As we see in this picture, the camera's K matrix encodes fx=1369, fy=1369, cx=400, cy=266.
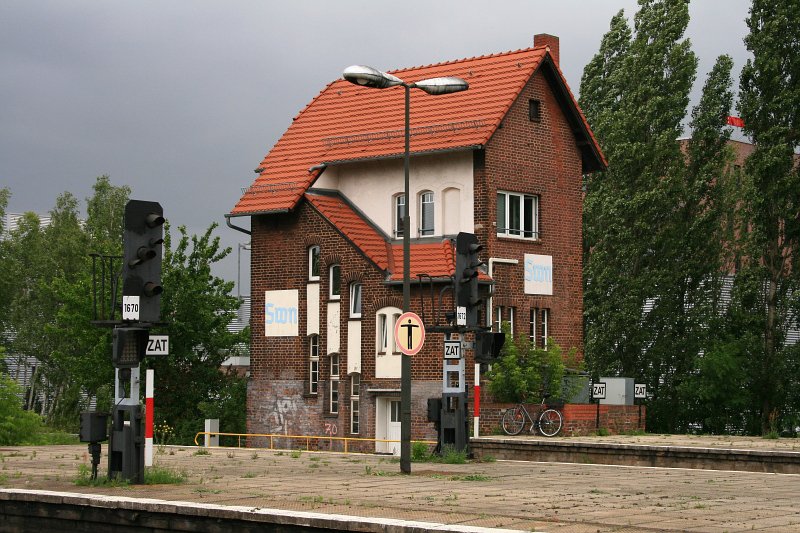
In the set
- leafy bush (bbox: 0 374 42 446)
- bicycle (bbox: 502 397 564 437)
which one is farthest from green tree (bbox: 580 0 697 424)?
leafy bush (bbox: 0 374 42 446)

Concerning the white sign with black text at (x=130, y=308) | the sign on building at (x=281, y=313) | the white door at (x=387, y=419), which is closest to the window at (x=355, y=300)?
the sign on building at (x=281, y=313)

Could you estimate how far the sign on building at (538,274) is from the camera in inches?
1572

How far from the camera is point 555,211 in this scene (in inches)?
1615

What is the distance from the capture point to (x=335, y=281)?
41.4m

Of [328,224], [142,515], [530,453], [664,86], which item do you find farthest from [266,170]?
[142,515]

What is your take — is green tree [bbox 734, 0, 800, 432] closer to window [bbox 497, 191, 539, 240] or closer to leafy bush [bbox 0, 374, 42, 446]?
window [bbox 497, 191, 539, 240]

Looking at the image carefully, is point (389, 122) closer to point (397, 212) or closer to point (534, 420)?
point (397, 212)

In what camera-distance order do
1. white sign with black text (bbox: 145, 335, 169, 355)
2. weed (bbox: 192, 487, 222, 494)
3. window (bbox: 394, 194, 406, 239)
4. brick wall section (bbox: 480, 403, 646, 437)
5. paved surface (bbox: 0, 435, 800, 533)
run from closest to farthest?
1. paved surface (bbox: 0, 435, 800, 533)
2. weed (bbox: 192, 487, 222, 494)
3. white sign with black text (bbox: 145, 335, 169, 355)
4. brick wall section (bbox: 480, 403, 646, 437)
5. window (bbox: 394, 194, 406, 239)

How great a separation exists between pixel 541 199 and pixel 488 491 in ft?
73.8

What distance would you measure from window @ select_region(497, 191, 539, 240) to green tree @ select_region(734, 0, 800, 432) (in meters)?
8.16

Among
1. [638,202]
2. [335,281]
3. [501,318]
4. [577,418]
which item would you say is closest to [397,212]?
[335,281]

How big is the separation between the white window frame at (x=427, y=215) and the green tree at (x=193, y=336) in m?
10.9

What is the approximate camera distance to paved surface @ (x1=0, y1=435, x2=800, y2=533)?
590 inches

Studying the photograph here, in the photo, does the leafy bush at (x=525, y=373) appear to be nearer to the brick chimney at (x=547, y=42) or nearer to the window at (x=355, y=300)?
the window at (x=355, y=300)
